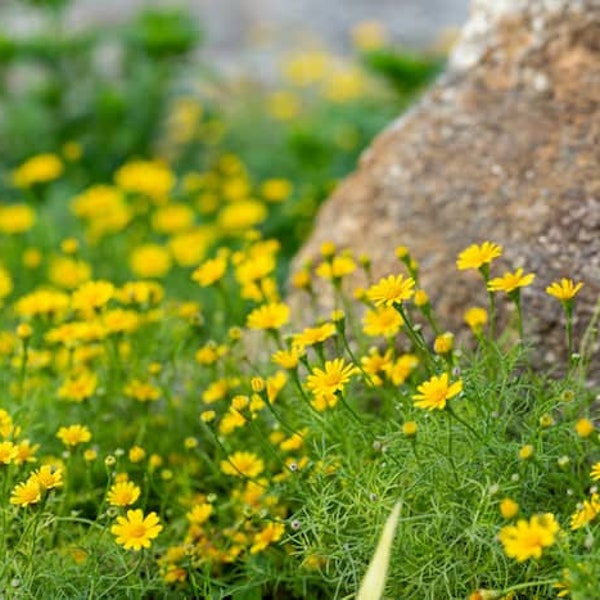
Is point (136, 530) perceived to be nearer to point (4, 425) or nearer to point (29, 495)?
point (29, 495)

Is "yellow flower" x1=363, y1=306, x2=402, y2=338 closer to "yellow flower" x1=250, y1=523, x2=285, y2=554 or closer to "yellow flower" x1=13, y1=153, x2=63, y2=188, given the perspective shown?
"yellow flower" x1=250, y1=523, x2=285, y2=554

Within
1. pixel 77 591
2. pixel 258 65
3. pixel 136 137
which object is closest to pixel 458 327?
pixel 77 591

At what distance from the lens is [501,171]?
3025 millimetres

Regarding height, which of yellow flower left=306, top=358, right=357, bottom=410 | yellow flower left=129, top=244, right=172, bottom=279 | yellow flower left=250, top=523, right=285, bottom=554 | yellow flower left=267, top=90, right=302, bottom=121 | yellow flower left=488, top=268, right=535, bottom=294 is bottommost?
yellow flower left=267, top=90, right=302, bottom=121

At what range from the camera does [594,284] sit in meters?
2.71

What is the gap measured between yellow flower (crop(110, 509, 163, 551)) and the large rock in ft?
3.22

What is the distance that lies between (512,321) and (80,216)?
1.71m

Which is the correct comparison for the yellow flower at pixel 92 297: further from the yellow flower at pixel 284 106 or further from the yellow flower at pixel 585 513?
the yellow flower at pixel 284 106

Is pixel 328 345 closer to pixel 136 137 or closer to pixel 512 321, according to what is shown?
pixel 512 321

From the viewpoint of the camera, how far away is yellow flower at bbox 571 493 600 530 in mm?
1983

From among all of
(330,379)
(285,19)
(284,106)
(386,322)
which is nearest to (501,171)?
(386,322)

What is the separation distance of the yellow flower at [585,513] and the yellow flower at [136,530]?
70cm

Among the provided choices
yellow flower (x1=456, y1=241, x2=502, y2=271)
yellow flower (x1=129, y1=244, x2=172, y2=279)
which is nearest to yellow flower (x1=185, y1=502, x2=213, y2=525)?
yellow flower (x1=456, y1=241, x2=502, y2=271)

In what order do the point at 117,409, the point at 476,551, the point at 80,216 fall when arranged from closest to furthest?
the point at 476,551
the point at 117,409
the point at 80,216
